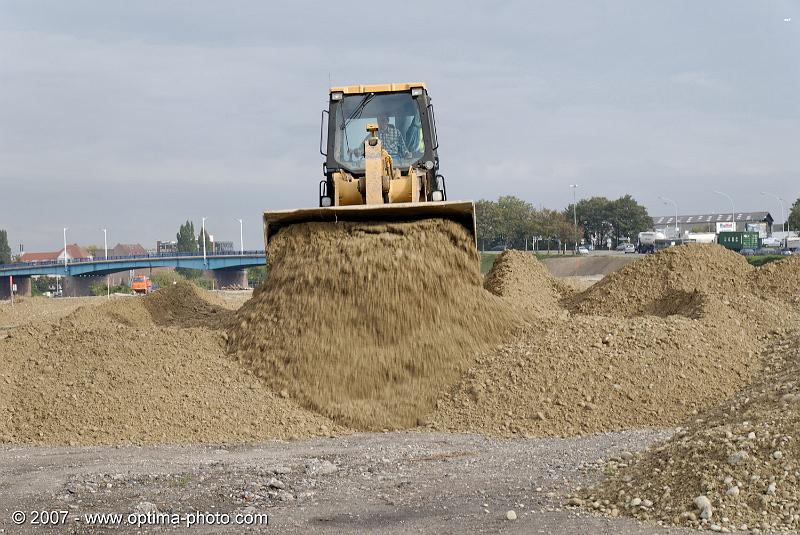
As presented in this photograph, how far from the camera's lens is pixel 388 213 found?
36.8 feet

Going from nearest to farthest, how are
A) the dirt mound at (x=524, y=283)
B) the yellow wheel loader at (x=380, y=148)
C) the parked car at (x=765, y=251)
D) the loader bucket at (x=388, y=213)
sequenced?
the loader bucket at (x=388, y=213)
the yellow wheel loader at (x=380, y=148)
the dirt mound at (x=524, y=283)
the parked car at (x=765, y=251)

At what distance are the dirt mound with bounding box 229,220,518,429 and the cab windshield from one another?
1.95 meters

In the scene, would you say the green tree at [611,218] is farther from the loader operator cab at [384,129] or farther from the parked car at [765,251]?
the loader operator cab at [384,129]

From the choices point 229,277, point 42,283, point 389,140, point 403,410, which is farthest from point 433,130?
point 42,283

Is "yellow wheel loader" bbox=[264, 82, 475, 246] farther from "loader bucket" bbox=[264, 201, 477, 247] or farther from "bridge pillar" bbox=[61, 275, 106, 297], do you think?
"bridge pillar" bbox=[61, 275, 106, 297]

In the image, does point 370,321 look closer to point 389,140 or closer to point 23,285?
point 389,140

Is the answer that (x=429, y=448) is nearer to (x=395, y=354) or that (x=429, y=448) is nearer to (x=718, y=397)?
(x=395, y=354)

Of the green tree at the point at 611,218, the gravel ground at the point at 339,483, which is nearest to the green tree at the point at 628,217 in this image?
the green tree at the point at 611,218

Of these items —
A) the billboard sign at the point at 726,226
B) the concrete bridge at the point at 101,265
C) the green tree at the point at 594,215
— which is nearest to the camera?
the concrete bridge at the point at 101,265

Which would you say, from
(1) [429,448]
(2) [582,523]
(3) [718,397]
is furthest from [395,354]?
(2) [582,523]

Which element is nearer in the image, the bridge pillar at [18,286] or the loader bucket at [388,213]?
the loader bucket at [388,213]

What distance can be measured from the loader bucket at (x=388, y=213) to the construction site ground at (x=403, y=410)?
154 millimetres

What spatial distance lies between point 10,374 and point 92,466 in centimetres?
326

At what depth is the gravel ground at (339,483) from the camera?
605cm
